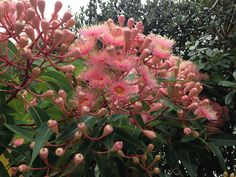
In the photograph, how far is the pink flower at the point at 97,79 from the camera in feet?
4.03

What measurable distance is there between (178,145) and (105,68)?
54cm

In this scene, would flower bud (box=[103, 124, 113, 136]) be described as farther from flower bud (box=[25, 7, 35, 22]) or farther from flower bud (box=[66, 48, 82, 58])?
flower bud (box=[25, 7, 35, 22])

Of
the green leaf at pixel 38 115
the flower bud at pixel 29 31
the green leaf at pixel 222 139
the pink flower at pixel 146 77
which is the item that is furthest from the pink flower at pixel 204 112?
the flower bud at pixel 29 31

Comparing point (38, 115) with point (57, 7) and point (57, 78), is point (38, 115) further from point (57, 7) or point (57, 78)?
point (57, 7)

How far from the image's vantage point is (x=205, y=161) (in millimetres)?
2098

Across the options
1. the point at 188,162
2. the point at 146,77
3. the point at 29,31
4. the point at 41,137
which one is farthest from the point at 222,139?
the point at 29,31

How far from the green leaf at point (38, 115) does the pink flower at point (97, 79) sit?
0.56ft

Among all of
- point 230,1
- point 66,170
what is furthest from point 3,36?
point 230,1

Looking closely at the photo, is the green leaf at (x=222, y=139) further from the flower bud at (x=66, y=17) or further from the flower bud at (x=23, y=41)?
the flower bud at (x=23, y=41)

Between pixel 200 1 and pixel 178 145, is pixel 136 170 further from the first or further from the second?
pixel 200 1

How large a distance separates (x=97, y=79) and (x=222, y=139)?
0.69 metres

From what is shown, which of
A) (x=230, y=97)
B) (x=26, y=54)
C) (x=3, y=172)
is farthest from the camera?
(x=230, y=97)

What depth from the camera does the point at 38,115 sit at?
1.30 metres

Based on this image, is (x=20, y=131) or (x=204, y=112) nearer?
(x=20, y=131)
